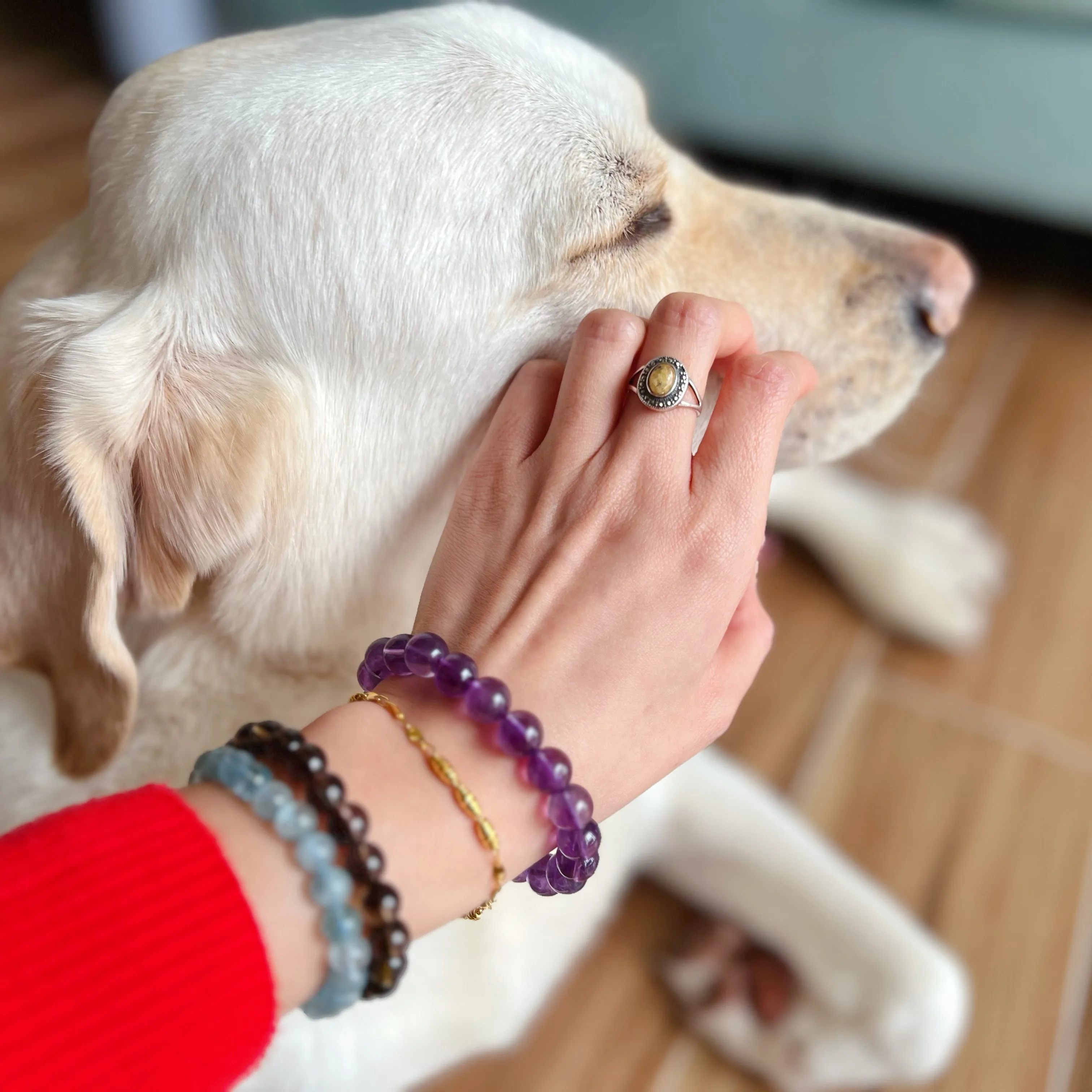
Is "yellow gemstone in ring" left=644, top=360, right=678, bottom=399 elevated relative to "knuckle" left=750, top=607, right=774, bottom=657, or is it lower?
elevated

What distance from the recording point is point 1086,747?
1.33 m

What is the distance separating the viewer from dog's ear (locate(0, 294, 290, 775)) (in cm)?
60

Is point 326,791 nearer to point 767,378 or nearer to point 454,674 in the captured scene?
point 454,674

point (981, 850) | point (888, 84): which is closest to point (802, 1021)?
point (981, 850)

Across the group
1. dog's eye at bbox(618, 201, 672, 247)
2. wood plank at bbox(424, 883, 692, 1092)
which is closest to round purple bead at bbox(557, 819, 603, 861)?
dog's eye at bbox(618, 201, 672, 247)

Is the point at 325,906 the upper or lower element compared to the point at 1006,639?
upper

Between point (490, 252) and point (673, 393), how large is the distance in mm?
178

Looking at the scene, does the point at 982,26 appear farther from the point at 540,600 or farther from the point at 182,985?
the point at 182,985

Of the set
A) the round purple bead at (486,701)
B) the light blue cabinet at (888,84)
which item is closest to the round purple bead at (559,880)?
the round purple bead at (486,701)

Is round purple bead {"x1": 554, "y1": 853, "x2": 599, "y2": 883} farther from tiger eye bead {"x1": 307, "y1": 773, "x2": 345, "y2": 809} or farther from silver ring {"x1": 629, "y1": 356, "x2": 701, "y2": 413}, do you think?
silver ring {"x1": 629, "y1": 356, "x2": 701, "y2": 413}

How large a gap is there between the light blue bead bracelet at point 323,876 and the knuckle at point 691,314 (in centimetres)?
37

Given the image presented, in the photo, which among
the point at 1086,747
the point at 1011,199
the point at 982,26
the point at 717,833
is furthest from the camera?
the point at 1011,199

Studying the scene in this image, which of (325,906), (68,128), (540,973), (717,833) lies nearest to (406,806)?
(325,906)

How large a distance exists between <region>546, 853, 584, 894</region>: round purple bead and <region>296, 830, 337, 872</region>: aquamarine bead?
16cm
